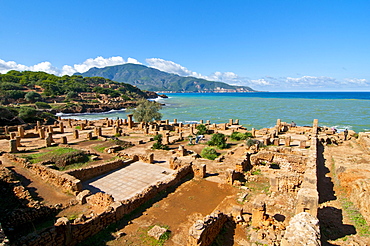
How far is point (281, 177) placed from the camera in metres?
12.4

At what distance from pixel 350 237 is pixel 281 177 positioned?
4.99m

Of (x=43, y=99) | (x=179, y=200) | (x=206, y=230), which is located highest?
(x=43, y=99)

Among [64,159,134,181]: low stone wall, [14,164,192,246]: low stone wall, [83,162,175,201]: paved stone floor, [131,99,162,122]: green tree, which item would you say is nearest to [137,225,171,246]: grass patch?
[14,164,192,246]: low stone wall

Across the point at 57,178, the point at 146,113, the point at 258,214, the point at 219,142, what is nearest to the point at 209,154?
the point at 219,142

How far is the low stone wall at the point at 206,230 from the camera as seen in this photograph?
22.5 ft

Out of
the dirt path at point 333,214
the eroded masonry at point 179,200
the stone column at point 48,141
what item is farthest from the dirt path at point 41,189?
the dirt path at point 333,214

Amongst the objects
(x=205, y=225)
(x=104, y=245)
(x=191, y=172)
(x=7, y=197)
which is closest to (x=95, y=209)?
(x=104, y=245)

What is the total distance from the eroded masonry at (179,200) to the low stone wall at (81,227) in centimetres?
3

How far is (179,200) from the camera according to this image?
11.1 meters

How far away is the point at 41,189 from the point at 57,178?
0.91 m

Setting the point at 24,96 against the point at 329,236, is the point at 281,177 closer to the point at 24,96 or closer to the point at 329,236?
the point at 329,236

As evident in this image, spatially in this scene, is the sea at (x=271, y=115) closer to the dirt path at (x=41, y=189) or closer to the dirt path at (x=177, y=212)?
the dirt path at (x=177, y=212)

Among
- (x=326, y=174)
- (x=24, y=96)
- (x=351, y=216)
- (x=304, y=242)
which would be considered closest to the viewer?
(x=304, y=242)

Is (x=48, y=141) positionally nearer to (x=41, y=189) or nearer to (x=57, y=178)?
(x=57, y=178)
